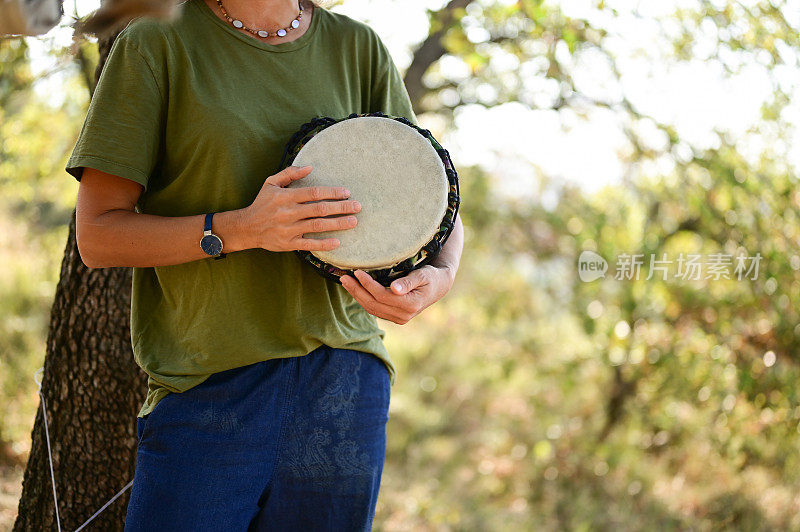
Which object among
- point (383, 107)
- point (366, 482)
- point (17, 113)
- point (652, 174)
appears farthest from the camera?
point (17, 113)

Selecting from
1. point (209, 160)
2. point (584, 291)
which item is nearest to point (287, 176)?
point (209, 160)

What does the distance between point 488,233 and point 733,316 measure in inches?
76.7

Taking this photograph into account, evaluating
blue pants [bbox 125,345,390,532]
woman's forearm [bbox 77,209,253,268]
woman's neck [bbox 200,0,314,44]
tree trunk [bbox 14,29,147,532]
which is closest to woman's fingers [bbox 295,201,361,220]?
woman's forearm [bbox 77,209,253,268]

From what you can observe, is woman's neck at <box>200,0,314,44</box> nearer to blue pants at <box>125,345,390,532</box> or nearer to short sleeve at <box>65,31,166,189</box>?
short sleeve at <box>65,31,166,189</box>

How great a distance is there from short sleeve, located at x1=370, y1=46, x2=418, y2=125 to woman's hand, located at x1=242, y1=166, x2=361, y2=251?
381 mm

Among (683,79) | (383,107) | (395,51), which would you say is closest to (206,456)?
(383,107)

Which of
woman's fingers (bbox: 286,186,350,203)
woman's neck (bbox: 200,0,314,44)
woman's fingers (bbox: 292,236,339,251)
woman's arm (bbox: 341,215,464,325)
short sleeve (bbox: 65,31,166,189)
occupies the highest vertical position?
woman's neck (bbox: 200,0,314,44)

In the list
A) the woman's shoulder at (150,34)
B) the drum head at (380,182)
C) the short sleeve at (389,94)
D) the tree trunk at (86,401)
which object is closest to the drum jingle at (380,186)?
the drum head at (380,182)

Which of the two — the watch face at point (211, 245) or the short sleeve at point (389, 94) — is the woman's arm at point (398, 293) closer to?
the watch face at point (211, 245)

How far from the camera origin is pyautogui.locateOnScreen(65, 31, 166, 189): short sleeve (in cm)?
121

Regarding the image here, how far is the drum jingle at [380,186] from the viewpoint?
131 cm

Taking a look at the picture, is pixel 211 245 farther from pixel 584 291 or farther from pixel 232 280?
pixel 584 291

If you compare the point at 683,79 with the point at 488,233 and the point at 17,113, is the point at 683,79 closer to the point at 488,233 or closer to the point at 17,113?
the point at 488,233

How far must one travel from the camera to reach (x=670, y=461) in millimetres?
5082
